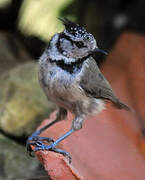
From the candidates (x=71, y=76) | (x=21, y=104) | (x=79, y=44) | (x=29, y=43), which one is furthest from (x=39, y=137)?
(x=29, y=43)

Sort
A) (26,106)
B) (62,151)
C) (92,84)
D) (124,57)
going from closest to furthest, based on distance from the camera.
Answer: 1. (62,151)
2. (92,84)
3. (26,106)
4. (124,57)

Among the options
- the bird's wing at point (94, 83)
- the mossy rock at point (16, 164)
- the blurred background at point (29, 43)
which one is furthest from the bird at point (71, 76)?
the blurred background at point (29, 43)

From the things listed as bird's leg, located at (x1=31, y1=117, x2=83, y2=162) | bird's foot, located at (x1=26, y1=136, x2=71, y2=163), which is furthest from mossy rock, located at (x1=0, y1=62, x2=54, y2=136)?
bird's leg, located at (x1=31, y1=117, x2=83, y2=162)

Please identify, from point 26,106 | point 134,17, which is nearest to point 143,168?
point 26,106

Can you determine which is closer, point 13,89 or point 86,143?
point 86,143

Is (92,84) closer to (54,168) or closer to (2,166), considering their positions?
(54,168)

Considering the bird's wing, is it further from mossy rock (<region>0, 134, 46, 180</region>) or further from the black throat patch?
mossy rock (<region>0, 134, 46, 180</region>)

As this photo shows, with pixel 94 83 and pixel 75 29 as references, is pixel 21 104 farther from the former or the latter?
pixel 75 29

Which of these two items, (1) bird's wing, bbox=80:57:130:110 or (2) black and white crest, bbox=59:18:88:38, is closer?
(2) black and white crest, bbox=59:18:88:38
